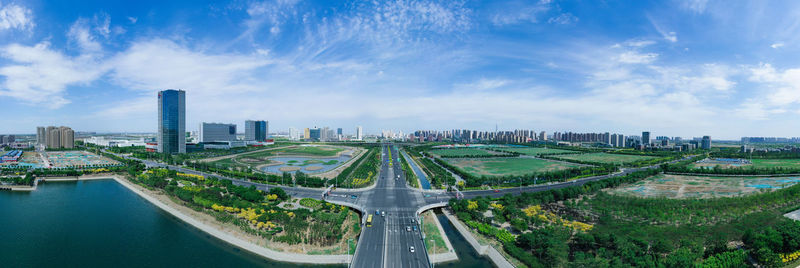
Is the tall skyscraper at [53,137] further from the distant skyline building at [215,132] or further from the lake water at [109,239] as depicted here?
the lake water at [109,239]

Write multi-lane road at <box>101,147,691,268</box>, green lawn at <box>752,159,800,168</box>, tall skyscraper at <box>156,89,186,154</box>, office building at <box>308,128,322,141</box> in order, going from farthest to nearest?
office building at <box>308,128,322,141</box> → tall skyscraper at <box>156,89,186,154</box> → green lawn at <box>752,159,800,168</box> → multi-lane road at <box>101,147,691,268</box>

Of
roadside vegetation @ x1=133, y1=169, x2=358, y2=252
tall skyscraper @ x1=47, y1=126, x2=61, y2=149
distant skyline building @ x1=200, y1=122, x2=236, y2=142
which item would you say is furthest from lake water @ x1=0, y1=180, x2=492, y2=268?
tall skyscraper @ x1=47, y1=126, x2=61, y2=149

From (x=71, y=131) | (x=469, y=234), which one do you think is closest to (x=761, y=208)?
(x=469, y=234)

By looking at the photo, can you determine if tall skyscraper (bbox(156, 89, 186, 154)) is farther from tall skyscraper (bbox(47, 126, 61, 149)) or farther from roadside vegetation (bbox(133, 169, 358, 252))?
roadside vegetation (bbox(133, 169, 358, 252))

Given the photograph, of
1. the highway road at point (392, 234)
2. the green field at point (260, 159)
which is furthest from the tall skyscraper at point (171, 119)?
the highway road at point (392, 234)

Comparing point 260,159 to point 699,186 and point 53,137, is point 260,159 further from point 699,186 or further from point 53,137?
point 699,186

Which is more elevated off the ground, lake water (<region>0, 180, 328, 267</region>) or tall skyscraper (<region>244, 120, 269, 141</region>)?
tall skyscraper (<region>244, 120, 269, 141</region>)
